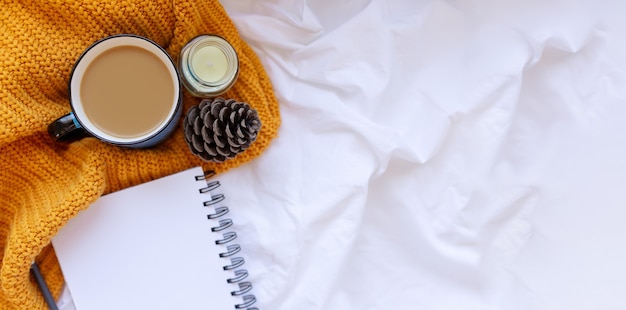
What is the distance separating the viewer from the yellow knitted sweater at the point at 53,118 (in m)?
0.61


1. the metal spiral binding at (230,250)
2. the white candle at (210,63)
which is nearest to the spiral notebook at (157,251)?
the metal spiral binding at (230,250)

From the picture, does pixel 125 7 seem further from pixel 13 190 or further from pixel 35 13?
pixel 13 190

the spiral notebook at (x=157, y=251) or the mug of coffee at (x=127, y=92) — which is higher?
the mug of coffee at (x=127, y=92)

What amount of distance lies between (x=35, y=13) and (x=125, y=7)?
0.09 meters

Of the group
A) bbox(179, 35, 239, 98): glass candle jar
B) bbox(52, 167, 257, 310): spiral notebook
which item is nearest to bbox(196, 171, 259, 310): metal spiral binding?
bbox(52, 167, 257, 310): spiral notebook

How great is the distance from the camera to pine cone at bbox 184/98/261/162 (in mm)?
627

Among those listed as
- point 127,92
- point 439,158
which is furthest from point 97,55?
point 439,158

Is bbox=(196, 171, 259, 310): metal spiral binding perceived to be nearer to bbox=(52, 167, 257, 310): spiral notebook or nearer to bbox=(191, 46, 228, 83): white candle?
bbox=(52, 167, 257, 310): spiral notebook

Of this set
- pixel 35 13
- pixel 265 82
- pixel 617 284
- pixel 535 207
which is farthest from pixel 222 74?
pixel 617 284

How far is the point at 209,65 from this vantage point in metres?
0.67

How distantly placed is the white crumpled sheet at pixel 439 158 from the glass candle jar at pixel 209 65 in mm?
52

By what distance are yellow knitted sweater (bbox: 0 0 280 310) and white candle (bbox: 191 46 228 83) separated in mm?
24

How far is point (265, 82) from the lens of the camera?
70 centimetres

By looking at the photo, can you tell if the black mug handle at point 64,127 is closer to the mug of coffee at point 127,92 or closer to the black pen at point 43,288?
the mug of coffee at point 127,92
